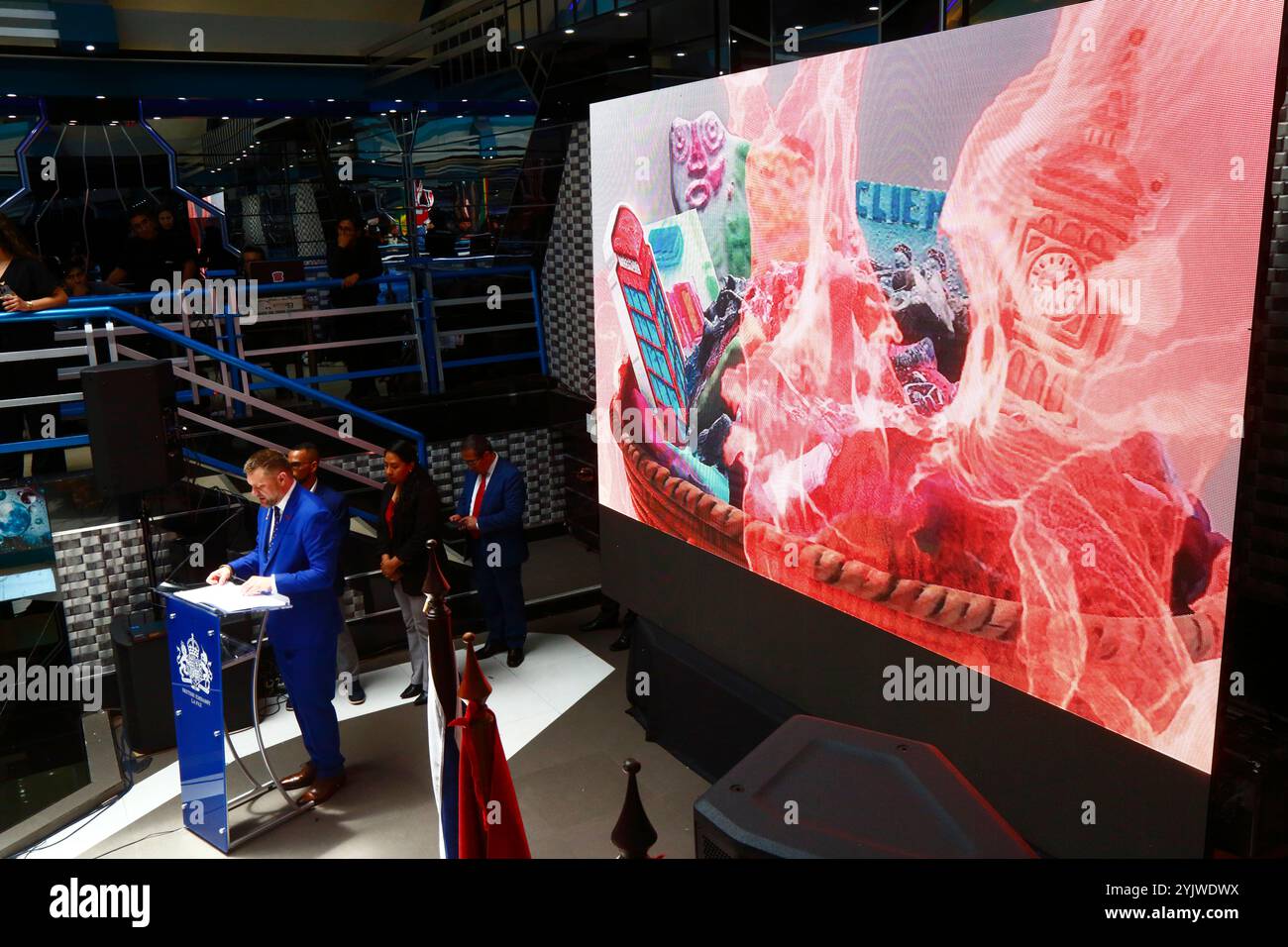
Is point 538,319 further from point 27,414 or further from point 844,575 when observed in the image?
point 844,575

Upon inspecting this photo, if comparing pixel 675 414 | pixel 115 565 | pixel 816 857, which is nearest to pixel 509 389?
pixel 115 565

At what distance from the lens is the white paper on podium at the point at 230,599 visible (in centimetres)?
479

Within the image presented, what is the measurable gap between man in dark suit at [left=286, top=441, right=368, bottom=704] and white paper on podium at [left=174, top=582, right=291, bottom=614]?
0.52 m

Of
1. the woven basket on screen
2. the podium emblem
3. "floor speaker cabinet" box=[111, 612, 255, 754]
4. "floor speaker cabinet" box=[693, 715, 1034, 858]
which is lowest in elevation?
"floor speaker cabinet" box=[111, 612, 255, 754]

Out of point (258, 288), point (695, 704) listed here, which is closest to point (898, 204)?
point (695, 704)

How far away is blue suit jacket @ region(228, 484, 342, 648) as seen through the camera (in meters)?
5.27

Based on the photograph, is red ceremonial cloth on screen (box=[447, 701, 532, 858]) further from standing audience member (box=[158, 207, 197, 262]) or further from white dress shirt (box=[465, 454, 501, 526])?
standing audience member (box=[158, 207, 197, 262])

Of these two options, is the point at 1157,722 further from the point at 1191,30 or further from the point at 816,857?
the point at 816,857

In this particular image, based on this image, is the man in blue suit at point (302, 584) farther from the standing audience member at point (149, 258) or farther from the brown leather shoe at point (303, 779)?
the standing audience member at point (149, 258)

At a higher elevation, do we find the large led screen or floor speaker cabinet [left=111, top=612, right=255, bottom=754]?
the large led screen

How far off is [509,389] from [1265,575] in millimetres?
6965

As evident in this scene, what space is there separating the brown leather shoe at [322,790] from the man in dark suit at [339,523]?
641 millimetres

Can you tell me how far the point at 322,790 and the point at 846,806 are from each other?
463 cm

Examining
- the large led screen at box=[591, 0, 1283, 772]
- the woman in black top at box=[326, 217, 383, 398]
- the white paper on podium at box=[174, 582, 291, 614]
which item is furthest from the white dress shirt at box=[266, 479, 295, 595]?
the woman in black top at box=[326, 217, 383, 398]
